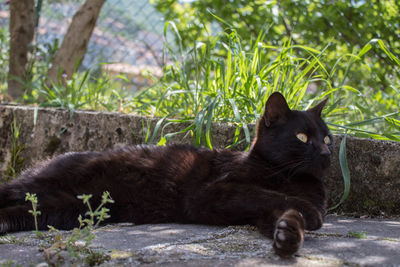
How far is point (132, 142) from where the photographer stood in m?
2.97

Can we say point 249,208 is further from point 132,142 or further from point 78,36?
point 78,36

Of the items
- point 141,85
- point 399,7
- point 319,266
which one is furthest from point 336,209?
point 141,85

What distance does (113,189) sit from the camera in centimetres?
217

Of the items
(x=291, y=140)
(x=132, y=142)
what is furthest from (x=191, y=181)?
(x=132, y=142)

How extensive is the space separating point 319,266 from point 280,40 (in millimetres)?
3401

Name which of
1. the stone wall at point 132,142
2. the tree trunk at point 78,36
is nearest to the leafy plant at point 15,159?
the stone wall at point 132,142

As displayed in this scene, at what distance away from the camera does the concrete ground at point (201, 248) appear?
1290mm

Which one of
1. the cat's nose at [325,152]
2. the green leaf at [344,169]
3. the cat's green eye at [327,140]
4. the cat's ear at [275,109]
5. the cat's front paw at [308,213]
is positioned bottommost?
the cat's front paw at [308,213]

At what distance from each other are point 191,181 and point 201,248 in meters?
0.71

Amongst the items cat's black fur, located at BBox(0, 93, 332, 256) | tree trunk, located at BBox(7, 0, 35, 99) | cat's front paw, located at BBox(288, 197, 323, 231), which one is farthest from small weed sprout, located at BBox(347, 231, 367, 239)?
tree trunk, located at BBox(7, 0, 35, 99)

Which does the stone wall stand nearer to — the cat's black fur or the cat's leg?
the cat's black fur

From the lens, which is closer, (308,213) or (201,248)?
(201,248)

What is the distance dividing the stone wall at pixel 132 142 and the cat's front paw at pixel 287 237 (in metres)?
1.12

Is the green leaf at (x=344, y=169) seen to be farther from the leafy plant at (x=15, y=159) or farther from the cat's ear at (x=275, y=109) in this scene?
the leafy plant at (x=15, y=159)
